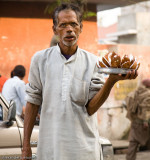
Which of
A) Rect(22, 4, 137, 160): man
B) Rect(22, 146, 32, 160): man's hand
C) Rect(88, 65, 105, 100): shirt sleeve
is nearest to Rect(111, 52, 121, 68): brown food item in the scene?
Rect(22, 4, 137, 160): man

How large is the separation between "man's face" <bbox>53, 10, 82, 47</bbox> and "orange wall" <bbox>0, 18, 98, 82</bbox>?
713 centimetres

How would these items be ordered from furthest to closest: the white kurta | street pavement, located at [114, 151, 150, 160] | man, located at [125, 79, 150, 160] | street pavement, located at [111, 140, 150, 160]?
street pavement, located at [111, 140, 150, 160], street pavement, located at [114, 151, 150, 160], man, located at [125, 79, 150, 160], the white kurta

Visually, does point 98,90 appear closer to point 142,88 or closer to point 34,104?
point 34,104

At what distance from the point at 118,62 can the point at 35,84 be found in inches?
27.8

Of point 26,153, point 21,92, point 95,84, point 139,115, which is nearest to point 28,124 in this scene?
point 26,153

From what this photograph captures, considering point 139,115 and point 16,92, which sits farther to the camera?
point 139,115

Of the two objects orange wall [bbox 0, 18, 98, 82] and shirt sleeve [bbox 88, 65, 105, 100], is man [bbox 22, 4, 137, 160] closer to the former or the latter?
shirt sleeve [bbox 88, 65, 105, 100]

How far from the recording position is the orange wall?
1002 cm

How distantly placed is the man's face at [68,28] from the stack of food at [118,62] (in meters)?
0.39

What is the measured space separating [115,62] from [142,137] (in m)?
6.72

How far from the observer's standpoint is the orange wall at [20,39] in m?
10.0

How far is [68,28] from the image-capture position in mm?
2984

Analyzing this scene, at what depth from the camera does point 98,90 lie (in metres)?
2.93

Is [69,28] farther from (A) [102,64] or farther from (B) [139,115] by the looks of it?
(B) [139,115]
